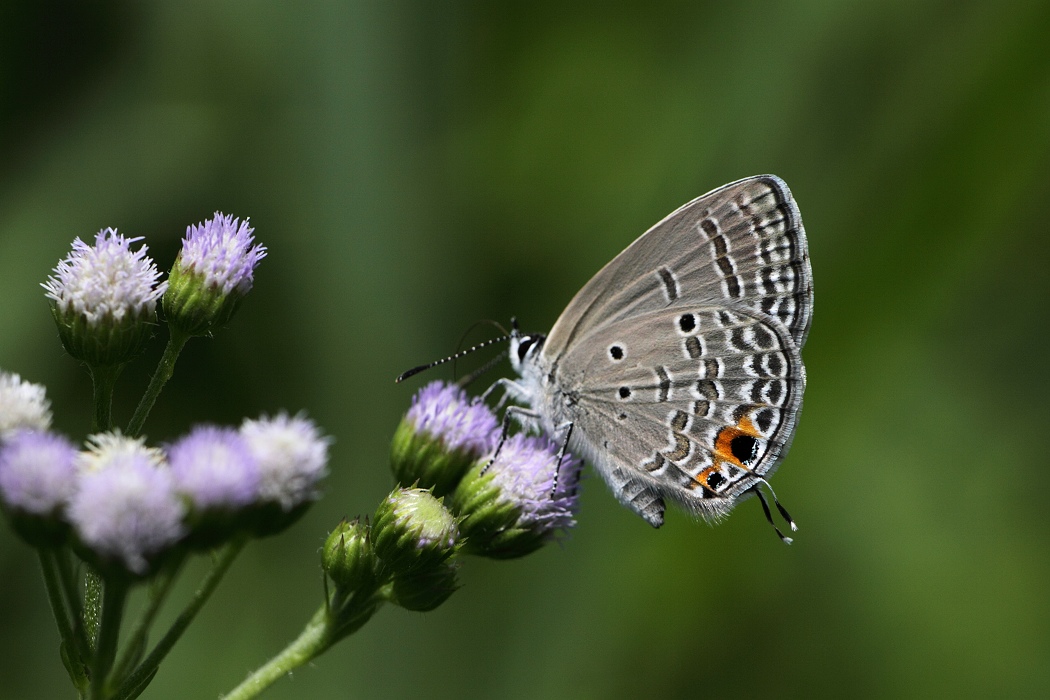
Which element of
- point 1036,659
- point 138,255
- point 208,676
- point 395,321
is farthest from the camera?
point 1036,659

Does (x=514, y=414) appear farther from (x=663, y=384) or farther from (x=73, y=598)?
(x=73, y=598)

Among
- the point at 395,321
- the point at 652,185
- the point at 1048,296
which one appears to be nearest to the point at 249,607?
the point at 395,321

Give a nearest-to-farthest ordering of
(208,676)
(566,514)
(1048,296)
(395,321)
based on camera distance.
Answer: (566,514) → (208,676) → (395,321) → (1048,296)

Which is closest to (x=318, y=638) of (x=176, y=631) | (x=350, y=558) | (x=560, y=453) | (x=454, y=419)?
(x=350, y=558)

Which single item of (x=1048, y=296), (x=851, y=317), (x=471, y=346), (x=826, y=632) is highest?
(x=471, y=346)

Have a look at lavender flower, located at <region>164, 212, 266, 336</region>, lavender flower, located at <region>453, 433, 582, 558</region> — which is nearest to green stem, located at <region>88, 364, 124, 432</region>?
lavender flower, located at <region>164, 212, 266, 336</region>

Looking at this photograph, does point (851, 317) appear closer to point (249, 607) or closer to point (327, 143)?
point (327, 143)
